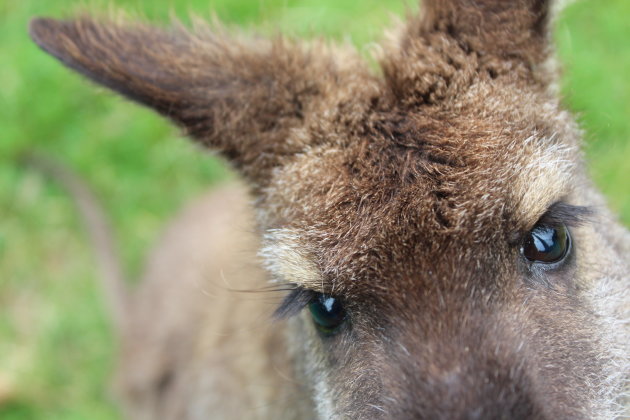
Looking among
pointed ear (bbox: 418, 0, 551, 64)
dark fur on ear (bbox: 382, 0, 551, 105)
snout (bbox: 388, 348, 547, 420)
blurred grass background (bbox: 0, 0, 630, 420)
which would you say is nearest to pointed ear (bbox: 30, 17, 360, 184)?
dark fur on ear (bbox: 382, 0, 551, 105)

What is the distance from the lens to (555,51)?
3.30 metres

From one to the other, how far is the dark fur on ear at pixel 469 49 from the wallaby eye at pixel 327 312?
889mm

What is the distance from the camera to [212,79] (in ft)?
10.6

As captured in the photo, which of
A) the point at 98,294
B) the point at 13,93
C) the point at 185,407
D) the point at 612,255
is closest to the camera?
the point at 612,255

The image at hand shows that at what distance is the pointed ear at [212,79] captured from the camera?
10.1 feet

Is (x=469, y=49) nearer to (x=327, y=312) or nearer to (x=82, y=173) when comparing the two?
(x=327, y=312)

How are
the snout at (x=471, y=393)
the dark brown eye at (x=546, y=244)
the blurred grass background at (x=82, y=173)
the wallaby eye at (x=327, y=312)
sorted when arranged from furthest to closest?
the blurred grass background at (x=82, y=173), the wallaby eye at (x=327, y=312), the dark brown eye at (x=546, y=244), the snout at (x=471, y=393)

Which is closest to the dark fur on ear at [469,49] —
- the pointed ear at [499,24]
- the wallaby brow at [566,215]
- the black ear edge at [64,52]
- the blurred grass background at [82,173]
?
the pointed ear at [499,24]

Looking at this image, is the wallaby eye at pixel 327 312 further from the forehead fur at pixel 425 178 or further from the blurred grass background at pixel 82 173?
the blurred grass background at pixel 82 173

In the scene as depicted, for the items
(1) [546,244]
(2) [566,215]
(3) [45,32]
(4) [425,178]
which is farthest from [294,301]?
(3) [45,32]

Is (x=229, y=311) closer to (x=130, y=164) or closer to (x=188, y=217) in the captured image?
(x=188, y=217)

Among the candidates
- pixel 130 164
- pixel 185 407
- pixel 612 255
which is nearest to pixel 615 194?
pixel 612 255

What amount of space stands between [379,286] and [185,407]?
2438 millimetres

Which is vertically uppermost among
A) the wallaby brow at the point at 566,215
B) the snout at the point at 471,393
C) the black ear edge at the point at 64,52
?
the black ear edge at the point at 64,52
